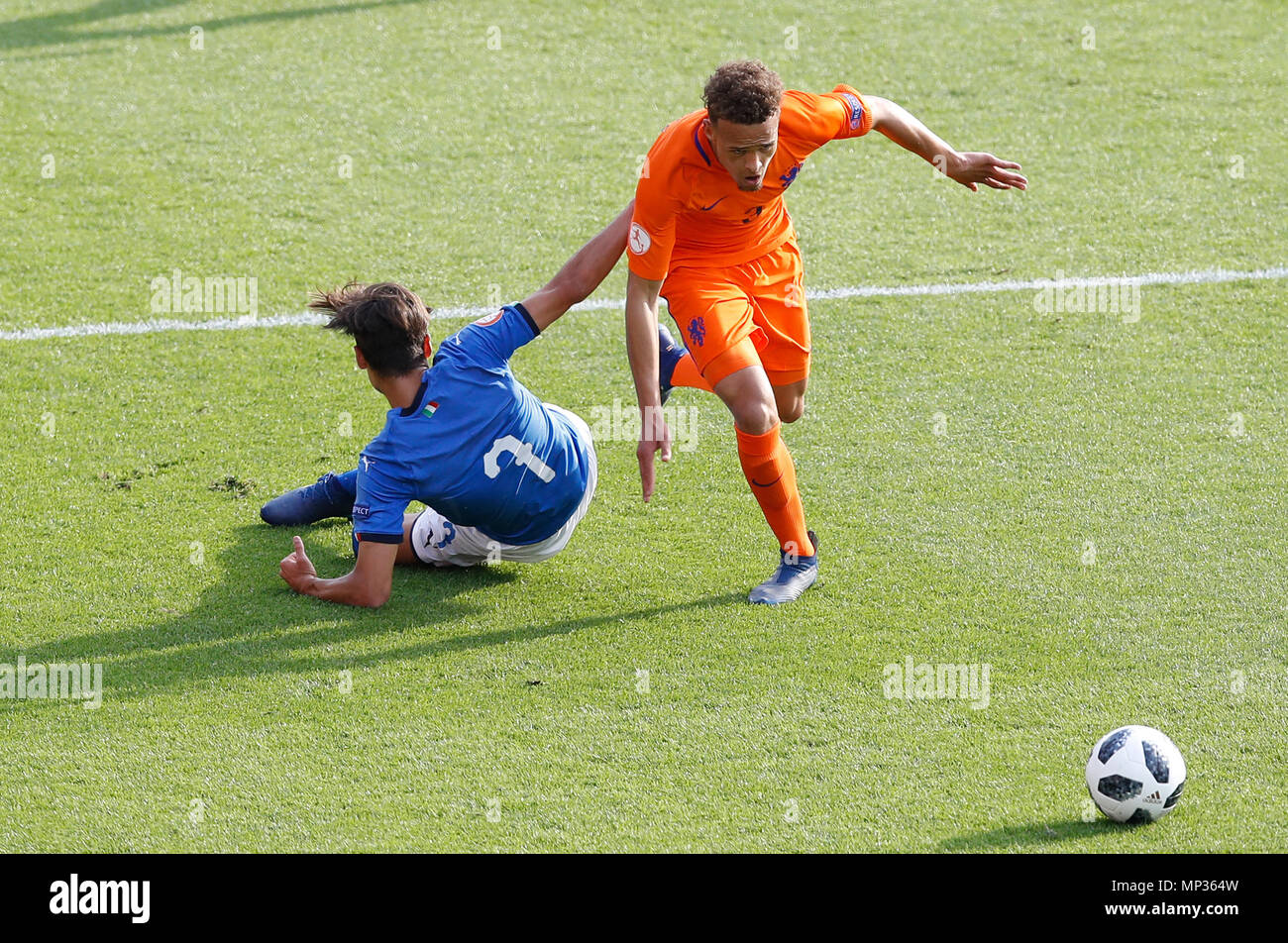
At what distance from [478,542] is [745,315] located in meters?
1.29

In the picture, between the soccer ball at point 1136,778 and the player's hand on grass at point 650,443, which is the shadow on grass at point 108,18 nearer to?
the player's hand on grass at point 650,443

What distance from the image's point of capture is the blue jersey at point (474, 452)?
5.10 m

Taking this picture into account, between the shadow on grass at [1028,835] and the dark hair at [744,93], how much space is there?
2336 millimetres

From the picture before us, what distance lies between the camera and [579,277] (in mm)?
5457

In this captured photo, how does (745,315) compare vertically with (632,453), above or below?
above

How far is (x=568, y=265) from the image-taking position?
5.48 metres

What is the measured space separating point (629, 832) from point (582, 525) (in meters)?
2.00

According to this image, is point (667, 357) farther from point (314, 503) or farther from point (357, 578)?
point (357, 578)

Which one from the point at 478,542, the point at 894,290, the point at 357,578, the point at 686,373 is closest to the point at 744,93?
the point at 686,373

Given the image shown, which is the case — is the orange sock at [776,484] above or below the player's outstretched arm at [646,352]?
below

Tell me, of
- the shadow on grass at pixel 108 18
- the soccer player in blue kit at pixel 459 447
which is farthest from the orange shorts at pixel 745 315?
the shadow on grass at pixel 108 18

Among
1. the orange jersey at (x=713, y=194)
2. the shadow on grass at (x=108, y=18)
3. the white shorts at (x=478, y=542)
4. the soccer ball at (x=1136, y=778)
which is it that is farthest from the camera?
the shadow on grass at (x=108, y=18)

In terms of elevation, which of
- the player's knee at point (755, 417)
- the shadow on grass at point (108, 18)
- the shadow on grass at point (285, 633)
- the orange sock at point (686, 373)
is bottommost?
the shadow on grass at point (285, 633)

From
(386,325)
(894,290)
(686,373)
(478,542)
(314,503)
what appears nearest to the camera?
(386,325)
